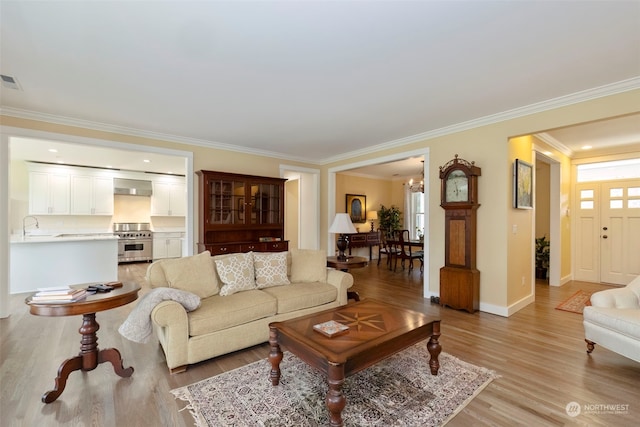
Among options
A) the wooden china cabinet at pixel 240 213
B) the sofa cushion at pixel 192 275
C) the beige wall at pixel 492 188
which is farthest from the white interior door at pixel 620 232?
the sofa cushion at pixel 192 275

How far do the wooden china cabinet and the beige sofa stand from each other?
5.67ft

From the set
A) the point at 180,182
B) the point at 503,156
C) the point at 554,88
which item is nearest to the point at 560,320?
the point at 503,156

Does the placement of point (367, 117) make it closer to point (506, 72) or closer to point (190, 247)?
point (506, 72)

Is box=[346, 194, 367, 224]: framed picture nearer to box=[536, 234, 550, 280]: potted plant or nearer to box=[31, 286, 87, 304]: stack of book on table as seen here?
box=[536, 234, 550, 280]: potted plant

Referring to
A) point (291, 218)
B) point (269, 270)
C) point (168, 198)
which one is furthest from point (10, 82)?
point (168, 198)

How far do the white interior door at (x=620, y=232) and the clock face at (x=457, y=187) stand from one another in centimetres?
361

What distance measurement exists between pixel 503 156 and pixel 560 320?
2.16m

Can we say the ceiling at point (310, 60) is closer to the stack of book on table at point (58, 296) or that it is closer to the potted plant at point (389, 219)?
the stack of book on table at point (58, 296)

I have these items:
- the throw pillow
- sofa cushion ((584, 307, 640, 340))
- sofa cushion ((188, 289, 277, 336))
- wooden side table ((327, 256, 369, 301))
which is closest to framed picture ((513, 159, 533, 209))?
sofa cushion ((584, 307, 640, 340))

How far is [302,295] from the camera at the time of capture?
3156 millimetres

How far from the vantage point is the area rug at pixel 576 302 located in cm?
400

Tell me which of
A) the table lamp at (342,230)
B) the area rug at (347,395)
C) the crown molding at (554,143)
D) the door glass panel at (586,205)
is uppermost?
the crown molding at (554,143)

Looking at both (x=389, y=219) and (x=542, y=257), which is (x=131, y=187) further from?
(x=542, y=257)

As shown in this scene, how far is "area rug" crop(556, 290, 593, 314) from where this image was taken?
4004mm
